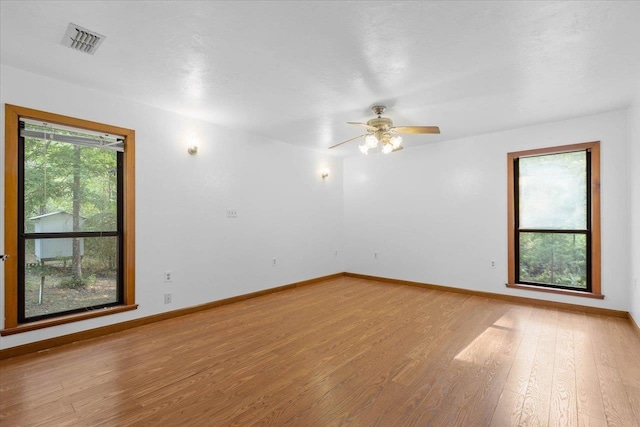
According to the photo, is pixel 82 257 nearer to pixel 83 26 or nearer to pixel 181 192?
pixel 181 192

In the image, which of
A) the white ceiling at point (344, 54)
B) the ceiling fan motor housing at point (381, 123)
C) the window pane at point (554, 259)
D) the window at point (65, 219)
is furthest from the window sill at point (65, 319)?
the window pane at point (554, 259)

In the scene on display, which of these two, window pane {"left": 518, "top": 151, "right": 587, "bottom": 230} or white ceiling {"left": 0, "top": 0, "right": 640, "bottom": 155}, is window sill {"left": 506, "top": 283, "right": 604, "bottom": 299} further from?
white ceiling {"left": 0, "top": 0, "right": 640, "bottom": 155}

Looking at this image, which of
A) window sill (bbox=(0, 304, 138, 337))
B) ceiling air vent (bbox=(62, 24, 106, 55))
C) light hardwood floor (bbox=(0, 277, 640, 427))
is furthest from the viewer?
window sill (bbox=(0, 304, 138, 337))

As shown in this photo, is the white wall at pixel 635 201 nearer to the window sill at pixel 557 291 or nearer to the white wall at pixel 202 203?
the window sill at pixel 557 291

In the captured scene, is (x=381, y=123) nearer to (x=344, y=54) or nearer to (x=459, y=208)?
(x=344, y=54)

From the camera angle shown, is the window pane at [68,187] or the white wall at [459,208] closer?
the window pane at [68,187]

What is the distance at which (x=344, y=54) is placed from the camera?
2.42 m

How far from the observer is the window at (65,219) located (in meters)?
2.73

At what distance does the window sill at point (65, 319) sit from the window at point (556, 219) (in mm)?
5107

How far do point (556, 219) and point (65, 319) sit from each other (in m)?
5.95

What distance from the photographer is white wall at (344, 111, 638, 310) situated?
375 centimetres

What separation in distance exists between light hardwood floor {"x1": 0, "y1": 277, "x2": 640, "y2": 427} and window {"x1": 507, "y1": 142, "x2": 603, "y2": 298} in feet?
2.02

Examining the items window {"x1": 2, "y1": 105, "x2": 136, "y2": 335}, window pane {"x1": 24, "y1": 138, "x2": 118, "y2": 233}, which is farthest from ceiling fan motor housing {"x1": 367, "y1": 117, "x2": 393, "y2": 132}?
window pane {"x1": 24, "y1": 138, "x2": 118, "y2": 233}

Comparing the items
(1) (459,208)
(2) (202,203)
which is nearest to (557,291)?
(1) (459,208)
